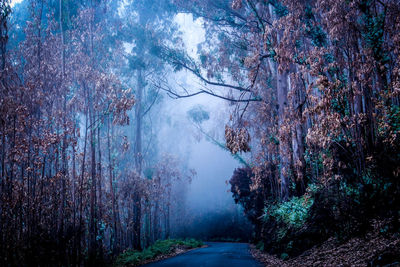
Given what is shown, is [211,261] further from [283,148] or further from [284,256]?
[283,148]

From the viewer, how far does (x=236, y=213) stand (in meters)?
33.9

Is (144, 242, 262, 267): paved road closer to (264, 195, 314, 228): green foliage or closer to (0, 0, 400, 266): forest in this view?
(0, 0, 400, 266): forest

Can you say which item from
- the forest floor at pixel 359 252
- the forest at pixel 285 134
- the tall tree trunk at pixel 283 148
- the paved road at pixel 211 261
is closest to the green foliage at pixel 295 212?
the forest at pixel 285 134

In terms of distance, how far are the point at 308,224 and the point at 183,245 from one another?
12167 mm

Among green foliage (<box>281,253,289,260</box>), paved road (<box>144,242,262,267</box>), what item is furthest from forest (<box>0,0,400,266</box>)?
paved road (<box>144,242,262,267</box>)

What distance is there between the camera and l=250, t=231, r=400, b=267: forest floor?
4.42m

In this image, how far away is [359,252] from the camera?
552cm

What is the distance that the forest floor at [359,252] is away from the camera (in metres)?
4.42

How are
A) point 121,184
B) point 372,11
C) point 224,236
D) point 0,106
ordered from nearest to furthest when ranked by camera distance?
point 0,106 → point 372,11 → point 121,184 → point 224,236

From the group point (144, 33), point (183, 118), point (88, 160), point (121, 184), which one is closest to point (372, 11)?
point (88, 160)

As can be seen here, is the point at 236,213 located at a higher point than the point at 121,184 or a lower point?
lower

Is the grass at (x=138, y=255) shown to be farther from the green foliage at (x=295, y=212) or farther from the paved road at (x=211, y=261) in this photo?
the green foliage at (x=295, y=212)

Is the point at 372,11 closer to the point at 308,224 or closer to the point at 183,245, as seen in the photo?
the point at 308,224

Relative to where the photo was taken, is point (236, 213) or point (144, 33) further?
point (236, 213)
